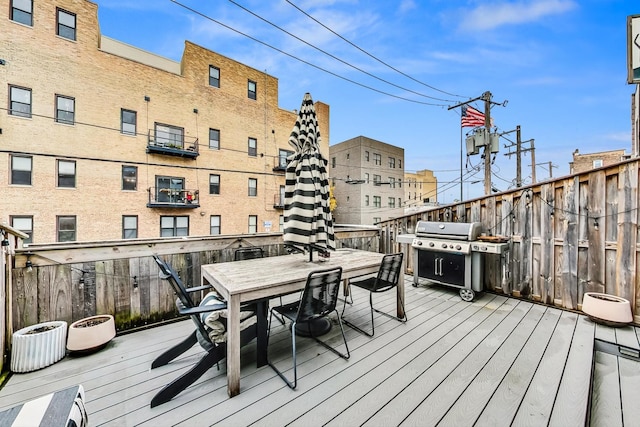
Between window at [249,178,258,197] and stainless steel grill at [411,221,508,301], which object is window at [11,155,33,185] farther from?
stainless steel grill at [411,221,508,301]

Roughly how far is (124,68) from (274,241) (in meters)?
11.1

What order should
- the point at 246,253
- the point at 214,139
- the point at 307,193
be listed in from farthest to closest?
the point at 214,139
the point at 246,253
the point at 307,193

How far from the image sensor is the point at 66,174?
8.76 metres

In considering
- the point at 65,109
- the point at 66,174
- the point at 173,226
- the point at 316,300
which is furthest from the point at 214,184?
the point at 316,300

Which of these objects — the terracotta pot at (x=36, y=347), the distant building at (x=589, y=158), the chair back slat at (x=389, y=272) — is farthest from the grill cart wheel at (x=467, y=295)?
the distant building at (x=589, y=158)

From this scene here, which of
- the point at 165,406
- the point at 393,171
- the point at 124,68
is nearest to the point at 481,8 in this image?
the point at 165,406

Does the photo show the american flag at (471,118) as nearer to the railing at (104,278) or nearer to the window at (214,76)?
the railing at (104,278)

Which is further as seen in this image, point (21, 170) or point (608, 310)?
point (21, 170)

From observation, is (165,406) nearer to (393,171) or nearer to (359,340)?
(359,340)

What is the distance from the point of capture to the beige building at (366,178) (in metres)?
20.7

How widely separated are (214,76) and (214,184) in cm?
538

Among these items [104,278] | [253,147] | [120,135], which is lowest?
[104,278]

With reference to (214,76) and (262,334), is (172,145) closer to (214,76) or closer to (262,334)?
(214,76)

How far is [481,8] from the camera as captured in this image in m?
4.92
